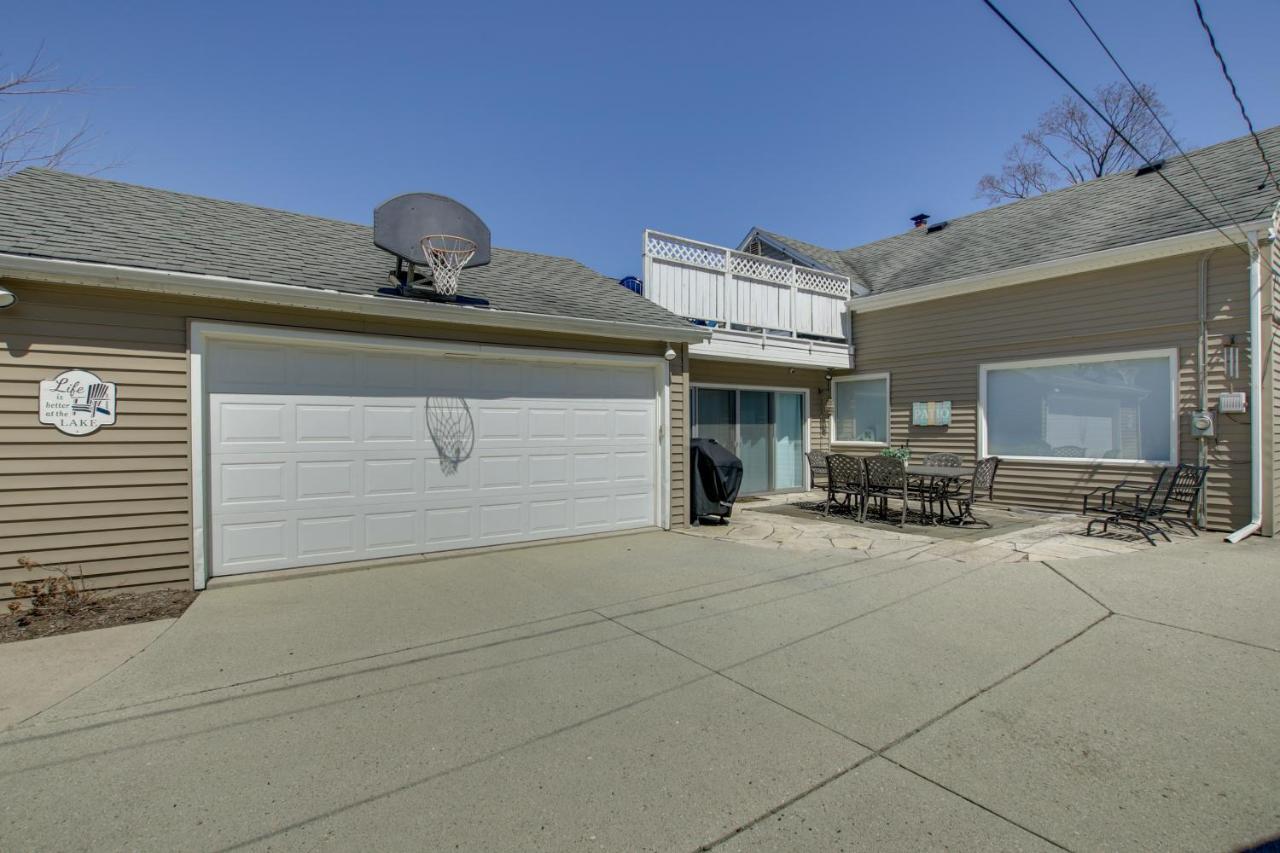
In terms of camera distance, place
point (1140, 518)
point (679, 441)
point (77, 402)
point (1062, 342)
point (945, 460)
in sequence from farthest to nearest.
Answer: point (945, 460), point (1062, 342), point (679, 441), point (1140, 518), point (77, 402)

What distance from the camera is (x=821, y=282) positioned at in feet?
38.6

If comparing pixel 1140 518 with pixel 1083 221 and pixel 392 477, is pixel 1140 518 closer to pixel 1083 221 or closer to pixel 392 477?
pixel 1083 221

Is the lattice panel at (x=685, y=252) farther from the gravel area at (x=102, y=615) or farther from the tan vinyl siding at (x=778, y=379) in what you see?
the gravel area at (x=102, y=615)

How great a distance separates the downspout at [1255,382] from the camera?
7.41 meters

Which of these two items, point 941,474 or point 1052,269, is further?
point 1052,269

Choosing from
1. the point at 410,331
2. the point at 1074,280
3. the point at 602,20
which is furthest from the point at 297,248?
the point at 1074,280

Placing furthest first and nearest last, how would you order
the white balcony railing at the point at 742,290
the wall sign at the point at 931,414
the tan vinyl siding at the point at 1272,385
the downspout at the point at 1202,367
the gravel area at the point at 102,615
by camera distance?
the wall sign at the point at 931,414
the white balcony railing at the point at 742,290
the downspout at the point at 1202,367
the tan vinyl siding at the point at 1272,385
the gravel area at the point at 102,615

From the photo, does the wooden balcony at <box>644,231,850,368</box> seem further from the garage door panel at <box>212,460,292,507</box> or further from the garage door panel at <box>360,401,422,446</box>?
the garage door panel at <box>212,460,292,507</box>

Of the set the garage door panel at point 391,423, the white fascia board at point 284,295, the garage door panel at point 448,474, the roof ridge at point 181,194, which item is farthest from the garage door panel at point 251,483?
the roof ridge at point 181,194

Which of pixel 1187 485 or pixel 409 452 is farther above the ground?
pixel 409 452

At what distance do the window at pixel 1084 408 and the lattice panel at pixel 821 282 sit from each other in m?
3.19

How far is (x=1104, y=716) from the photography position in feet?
9.71

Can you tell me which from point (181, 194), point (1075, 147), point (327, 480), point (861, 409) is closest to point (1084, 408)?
point (861, 409)

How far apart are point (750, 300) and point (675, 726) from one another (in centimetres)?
877
